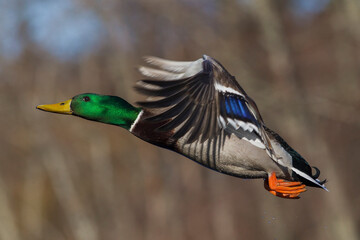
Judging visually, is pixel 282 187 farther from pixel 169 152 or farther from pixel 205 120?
pixel 169 152

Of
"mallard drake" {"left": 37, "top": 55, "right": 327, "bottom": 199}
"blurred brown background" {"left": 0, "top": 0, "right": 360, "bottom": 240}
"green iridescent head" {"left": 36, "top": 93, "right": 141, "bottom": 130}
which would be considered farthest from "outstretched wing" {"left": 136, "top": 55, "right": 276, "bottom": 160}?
"blurred brown background" {"left": 0, "top": 0, "right": 360, "bottom": 240}

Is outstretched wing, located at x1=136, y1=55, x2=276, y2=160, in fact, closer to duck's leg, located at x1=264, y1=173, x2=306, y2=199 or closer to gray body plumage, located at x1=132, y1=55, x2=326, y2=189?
gray body plumage, located at x1=132, y1=55, x2=326, y2=189

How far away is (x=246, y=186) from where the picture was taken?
606 inches

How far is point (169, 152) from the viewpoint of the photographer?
1383 cm

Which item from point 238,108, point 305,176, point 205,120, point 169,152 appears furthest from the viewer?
point 169,152

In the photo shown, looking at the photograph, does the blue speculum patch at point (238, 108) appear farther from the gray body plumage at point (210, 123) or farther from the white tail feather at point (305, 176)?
the white tail feather at point (305, 176)

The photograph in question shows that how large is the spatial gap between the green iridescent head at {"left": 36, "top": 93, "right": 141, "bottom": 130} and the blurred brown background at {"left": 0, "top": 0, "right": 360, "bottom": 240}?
598 centimetres

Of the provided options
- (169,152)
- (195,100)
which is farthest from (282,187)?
(169,152)

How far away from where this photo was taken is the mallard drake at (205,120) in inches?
138

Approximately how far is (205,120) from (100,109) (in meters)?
0.97

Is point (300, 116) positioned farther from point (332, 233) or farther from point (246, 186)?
point (246, 186)

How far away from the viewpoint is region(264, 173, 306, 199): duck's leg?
4223 millimetres

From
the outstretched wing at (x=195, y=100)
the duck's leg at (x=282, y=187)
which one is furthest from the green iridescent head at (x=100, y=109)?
the duck's leg at (x=282, y=187)

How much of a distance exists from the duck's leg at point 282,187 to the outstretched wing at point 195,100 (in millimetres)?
458
